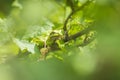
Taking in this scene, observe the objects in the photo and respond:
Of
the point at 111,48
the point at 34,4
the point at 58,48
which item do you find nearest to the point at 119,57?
the point at 111,48

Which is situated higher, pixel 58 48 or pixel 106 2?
pixel 58 48

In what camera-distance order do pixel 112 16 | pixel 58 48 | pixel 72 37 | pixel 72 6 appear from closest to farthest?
pixel 112 16 → pixel 72 6 → pixel 72 37 → pixel 58 48

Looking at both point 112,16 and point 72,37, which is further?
point 72,37

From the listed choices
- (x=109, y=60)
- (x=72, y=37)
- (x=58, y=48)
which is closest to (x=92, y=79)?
(x=109, y=60)

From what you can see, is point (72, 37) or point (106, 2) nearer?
point (106, 2)

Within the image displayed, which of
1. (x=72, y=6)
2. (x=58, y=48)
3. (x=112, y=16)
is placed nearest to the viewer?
(x=112, y=16)

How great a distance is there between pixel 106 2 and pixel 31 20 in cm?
10

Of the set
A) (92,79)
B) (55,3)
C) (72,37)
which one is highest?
(72,37)

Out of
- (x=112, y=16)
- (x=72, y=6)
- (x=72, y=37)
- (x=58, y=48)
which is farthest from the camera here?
(x=58, y=48)

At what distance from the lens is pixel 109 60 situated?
0.94 ft

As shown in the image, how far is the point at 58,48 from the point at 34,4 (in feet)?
2.90

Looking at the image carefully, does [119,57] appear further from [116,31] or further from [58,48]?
[58,48]

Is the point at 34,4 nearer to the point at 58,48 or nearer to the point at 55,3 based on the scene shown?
the point at 55,3

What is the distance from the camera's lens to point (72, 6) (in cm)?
43
